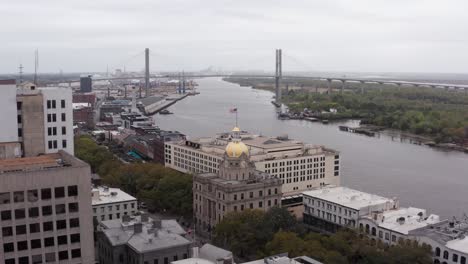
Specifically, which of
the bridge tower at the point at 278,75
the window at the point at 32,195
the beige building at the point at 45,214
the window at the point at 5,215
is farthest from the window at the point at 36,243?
the bridge tower at the point at 278,75

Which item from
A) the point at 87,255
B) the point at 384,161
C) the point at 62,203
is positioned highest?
the point at 62,203

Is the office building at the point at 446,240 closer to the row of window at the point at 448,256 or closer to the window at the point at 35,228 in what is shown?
the row of window at the point at 448,256

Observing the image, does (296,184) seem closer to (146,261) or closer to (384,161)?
(384,161)

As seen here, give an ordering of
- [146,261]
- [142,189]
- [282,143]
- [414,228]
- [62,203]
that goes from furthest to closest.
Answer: [282,143], [142,189], [414,228], [146,261], [62,203]

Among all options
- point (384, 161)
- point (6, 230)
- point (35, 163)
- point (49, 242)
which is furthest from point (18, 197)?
point (384, 161)

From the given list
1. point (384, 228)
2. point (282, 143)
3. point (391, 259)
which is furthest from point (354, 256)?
point (282, 143)

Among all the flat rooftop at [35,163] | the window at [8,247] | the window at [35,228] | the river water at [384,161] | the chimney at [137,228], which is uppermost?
the flat rooftop at [35,163]

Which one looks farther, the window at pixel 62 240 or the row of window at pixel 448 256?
the row of window at pixel 448 256
